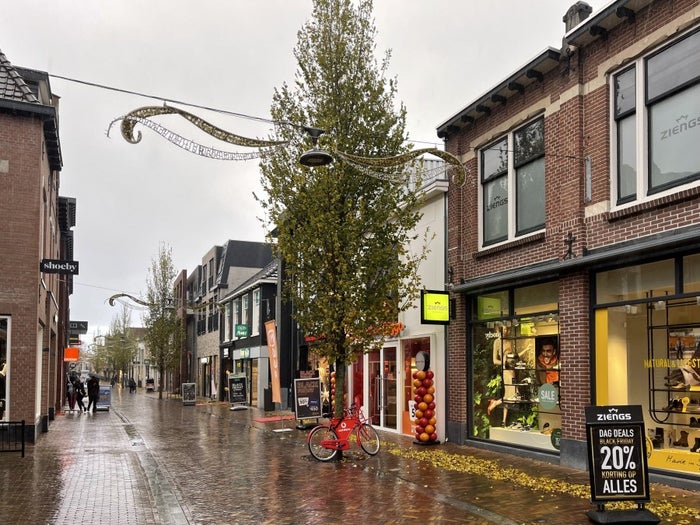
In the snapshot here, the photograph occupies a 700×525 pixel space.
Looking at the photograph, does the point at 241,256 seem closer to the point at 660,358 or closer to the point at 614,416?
the point at 660,358

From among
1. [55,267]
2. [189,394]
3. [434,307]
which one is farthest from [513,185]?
[189,394]

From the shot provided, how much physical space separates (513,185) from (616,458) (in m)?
7.22

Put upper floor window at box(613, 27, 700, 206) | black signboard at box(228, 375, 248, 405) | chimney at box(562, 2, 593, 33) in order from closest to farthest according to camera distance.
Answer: upper floor window at box(613, 27, 700, 206) < chimney at box(562, 2, 593, 33) < black signboard at box(228, 375, 248, 405)

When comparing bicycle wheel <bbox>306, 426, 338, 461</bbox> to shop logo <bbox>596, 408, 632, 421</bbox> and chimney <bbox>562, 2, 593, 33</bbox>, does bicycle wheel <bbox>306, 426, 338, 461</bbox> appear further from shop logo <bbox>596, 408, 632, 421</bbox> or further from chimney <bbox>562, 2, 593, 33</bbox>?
chimney <bbox>562, 2, 593, 33</bbox>

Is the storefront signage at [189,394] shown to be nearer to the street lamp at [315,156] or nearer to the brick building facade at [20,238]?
the brick building facade at [20,238]

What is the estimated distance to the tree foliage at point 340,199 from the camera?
14.3m

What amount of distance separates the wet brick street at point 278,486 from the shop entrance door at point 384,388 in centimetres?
237

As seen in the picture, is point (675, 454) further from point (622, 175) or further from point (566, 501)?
point (622, 175)

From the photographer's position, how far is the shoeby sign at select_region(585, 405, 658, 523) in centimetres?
784

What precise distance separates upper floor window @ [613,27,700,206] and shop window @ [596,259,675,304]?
1.11 m

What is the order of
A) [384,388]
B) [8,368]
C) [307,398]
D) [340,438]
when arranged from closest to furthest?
1. [340,438]
2. [8,368]
3. [384,388]
4. [307,398]

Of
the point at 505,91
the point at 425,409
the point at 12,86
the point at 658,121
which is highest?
the point at 12,86

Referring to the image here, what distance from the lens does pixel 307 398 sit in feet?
64.1

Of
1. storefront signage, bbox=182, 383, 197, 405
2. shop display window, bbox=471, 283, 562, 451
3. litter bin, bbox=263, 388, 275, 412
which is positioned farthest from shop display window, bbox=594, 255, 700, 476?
storefront signage, bbox=182, 383, 197, 405
